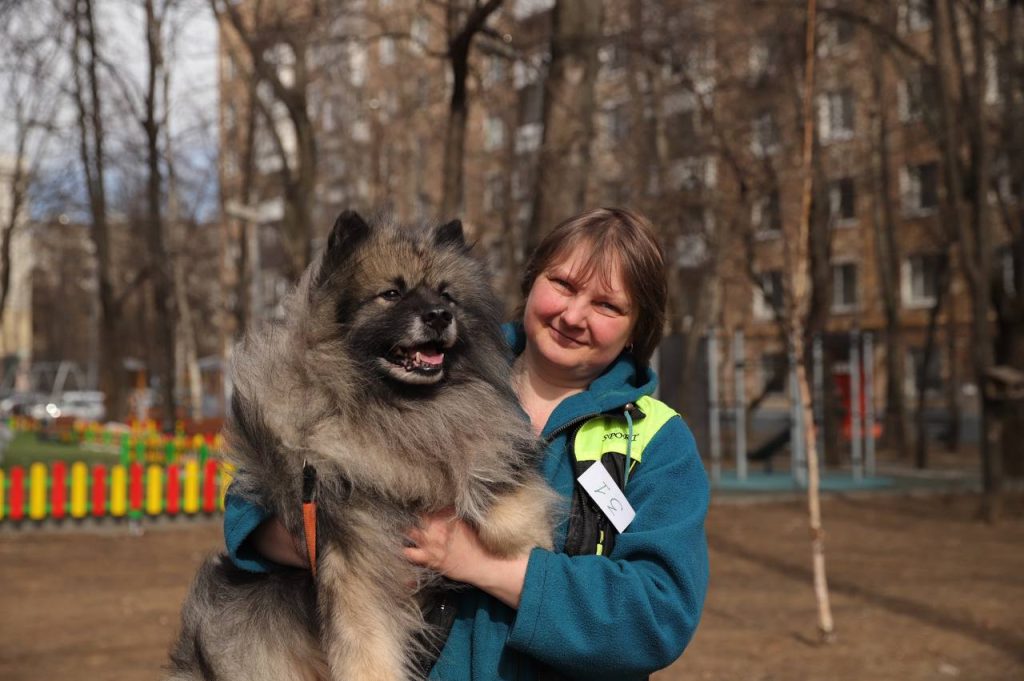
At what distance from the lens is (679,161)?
22.8 meters

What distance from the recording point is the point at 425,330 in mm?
2961

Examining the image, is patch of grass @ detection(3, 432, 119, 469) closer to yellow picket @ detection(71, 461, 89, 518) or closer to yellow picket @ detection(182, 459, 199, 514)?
yellow picket @ detection(182, 459, 199, 514)

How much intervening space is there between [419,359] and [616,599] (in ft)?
3.03

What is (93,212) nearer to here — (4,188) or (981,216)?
(981,216)

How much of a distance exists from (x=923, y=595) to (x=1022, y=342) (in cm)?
747

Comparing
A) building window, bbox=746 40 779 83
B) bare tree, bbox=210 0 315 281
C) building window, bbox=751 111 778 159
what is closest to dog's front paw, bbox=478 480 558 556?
bare tree, bbox=210 0 315 281

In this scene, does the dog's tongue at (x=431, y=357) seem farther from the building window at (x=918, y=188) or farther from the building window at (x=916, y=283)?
the building window at (x=916, y=283)

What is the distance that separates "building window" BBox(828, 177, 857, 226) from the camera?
89.7ft

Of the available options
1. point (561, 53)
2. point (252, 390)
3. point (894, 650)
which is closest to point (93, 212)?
point (561, 53)

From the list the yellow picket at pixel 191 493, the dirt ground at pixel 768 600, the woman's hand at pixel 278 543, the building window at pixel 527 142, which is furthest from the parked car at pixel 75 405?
the woman's hand at pixel 278 543

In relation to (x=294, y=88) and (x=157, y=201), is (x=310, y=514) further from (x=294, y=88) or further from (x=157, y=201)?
(x=157, y=201)

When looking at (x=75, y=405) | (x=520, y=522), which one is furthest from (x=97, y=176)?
(x=75, y=405)

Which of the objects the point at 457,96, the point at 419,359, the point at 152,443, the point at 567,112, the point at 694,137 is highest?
the point at 694,137

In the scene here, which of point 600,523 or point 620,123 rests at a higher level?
point 620,123
